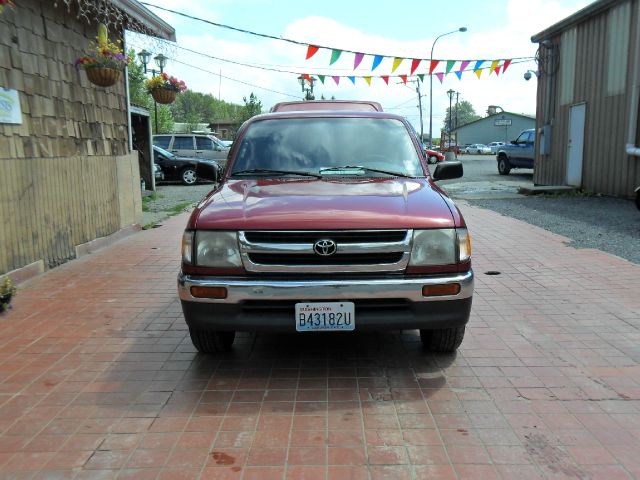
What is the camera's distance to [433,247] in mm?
3615

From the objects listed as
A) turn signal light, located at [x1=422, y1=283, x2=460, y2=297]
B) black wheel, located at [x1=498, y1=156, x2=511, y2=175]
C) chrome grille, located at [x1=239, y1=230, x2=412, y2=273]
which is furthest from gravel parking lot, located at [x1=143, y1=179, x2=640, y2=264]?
black wheel, located at [x1=498, y1=156, x2=511, y2=175]

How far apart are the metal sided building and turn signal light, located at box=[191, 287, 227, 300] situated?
11754mm

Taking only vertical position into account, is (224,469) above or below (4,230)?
Answer: below

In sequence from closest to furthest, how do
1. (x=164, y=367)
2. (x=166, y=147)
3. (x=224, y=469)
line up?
(x=224, y=469), (x=164, y=367), (x=166, y=147)

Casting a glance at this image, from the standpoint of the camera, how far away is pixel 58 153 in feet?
25.2

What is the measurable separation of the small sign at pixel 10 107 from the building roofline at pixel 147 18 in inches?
98.0

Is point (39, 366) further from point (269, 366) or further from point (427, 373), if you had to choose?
point (427, 373)

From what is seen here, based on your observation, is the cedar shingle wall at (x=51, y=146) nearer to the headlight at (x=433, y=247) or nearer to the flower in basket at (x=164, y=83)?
the flower in basket at (x=164, y=83)

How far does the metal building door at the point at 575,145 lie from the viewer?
592 inches

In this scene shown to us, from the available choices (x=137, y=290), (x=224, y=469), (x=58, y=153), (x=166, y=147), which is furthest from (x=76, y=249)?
(x=166, y=147)

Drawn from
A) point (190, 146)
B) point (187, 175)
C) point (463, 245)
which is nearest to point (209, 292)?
point (463, 245)

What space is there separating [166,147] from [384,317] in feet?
65.9

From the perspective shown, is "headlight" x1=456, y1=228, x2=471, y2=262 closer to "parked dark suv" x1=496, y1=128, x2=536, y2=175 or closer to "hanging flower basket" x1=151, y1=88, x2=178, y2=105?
"hanging flower basket" x1=151, y1=88, x2=178, y2=105

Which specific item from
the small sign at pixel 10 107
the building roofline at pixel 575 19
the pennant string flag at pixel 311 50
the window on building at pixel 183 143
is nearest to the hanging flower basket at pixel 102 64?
the small sign at pixel 10 107
